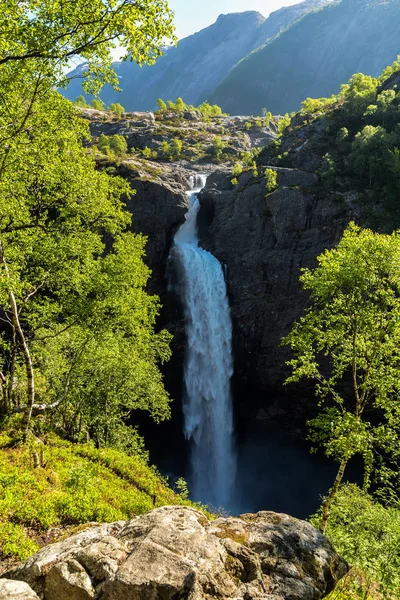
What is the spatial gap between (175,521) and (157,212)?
4237 cm

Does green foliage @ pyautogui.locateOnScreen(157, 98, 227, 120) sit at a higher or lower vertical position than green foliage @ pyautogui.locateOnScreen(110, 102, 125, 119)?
higher

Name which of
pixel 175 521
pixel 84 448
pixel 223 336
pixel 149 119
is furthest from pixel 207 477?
pixel 149 119

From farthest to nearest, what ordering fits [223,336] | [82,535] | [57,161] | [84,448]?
1. [223,336]
2. [84,448]
3. [57,161]
4. [82,535]

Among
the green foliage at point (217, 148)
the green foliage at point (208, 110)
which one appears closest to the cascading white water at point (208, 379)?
the green foliage at point (217, 148)

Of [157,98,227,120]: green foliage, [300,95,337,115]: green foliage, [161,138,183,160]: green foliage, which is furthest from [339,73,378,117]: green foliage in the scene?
[157,98,227,120]: green foliage

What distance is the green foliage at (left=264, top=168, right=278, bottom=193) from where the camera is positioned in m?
44.2

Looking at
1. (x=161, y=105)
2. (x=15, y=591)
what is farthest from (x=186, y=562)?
(x=161, y=105)

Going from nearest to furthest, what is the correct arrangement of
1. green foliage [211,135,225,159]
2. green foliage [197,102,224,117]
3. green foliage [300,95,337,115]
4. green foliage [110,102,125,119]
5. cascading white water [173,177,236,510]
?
1. cascading white water [173,177,236,510]
2. green foliage [300,95,337,115]
3. green foliage [211,135,225,159]
4. green foliage [110,102,125,119]
5. green foliage [197,102,224,117]

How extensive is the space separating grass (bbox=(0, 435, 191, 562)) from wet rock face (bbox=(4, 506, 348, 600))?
301 centimetres

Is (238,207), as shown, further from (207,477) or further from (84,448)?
(84,448)

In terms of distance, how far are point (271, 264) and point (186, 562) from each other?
3830 centimetres

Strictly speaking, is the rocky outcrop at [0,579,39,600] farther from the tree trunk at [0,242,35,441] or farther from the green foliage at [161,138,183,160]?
the green foliage at [161,138,183,160]

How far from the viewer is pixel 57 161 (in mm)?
11609

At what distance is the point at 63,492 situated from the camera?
1083 centimetres
